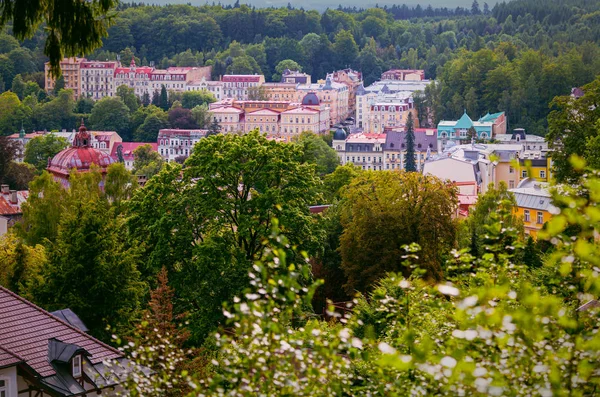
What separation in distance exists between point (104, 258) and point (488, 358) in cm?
1719

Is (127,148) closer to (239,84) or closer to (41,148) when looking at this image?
(41,148)

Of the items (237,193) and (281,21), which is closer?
(237,193)

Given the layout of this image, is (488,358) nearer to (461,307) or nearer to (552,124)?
(461,307)

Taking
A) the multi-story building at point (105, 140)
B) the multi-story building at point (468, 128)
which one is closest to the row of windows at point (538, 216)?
the multi-story building at point (468, 128)

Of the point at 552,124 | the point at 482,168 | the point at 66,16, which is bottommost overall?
the point at 482,168

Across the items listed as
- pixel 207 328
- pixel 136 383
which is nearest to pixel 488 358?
pixel 136 383

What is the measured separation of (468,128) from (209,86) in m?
56.5

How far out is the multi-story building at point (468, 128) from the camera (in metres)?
96.0

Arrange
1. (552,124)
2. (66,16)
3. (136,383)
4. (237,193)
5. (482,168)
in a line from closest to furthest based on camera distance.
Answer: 1. (136,383)
2. (66,16)
3. (237,193)
4. (552,124)
5. (482,168)

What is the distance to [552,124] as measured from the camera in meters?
37.1

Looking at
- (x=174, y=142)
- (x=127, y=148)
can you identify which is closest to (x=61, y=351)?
(x=127, y=148)

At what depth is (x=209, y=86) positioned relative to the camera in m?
147

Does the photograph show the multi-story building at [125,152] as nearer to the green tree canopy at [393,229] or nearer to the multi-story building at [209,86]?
the multi-story building at [209,86]

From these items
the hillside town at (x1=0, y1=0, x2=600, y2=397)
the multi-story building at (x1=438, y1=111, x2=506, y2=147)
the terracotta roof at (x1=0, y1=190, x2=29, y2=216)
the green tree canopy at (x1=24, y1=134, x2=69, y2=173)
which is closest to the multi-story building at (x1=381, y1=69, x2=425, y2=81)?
the hillside town at (x1=0, y1=0, x2=600, y2=397)
